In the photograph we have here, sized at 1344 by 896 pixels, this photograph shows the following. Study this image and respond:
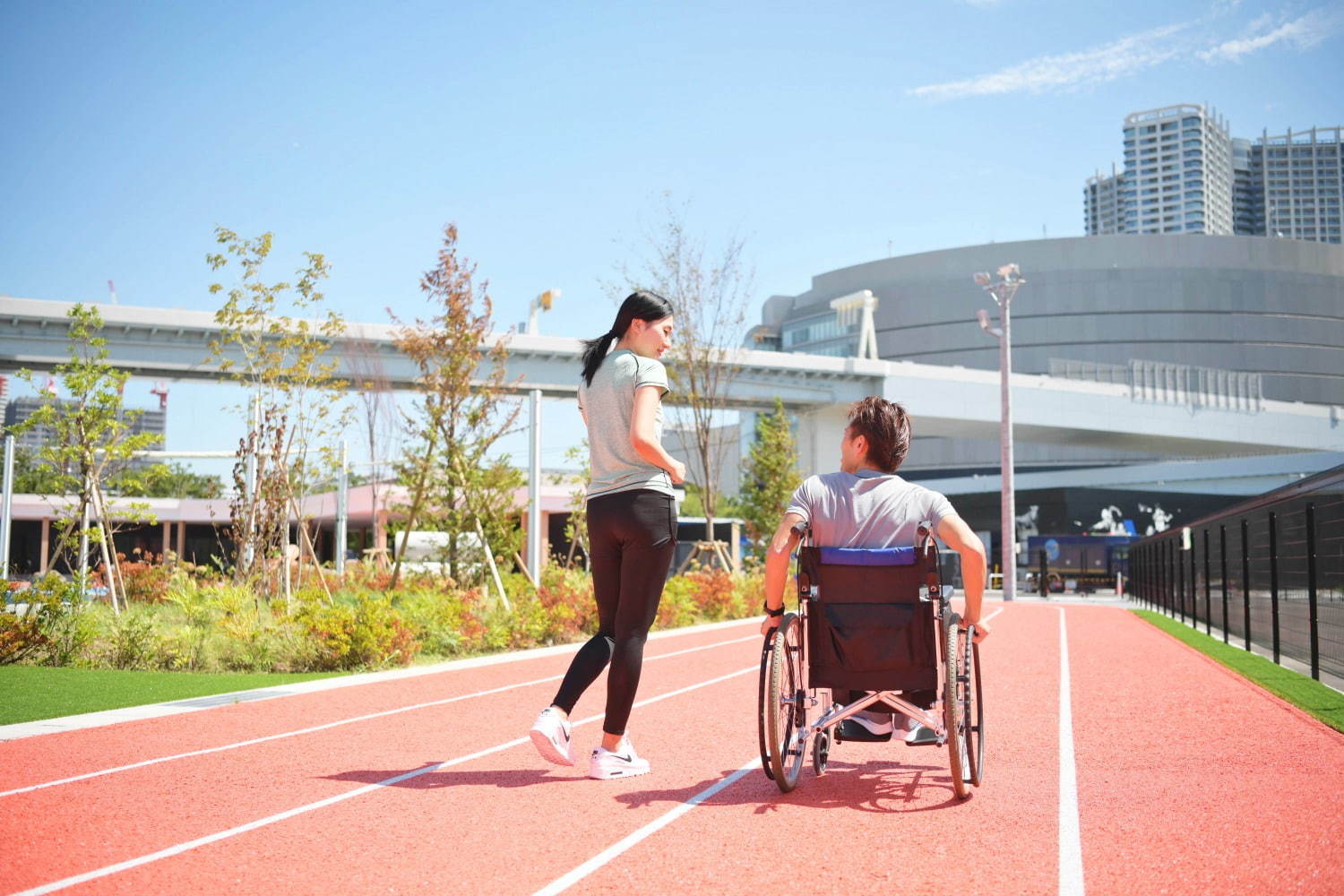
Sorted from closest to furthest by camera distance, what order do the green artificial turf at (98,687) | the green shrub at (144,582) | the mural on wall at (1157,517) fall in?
the green artificial turf at (98,687)
the green shrub at (144,582)
the mural on wall at (1157,517)

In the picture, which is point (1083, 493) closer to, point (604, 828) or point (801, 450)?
point (801, 450)

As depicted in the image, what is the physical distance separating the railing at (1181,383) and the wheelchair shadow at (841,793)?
6333 centimetres

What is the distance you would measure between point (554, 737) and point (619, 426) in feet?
4.39

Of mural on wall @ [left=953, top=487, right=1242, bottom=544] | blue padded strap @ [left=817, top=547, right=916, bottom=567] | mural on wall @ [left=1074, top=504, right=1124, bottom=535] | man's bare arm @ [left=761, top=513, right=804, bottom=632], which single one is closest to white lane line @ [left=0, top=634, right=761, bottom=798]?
man's bare arm @ [left=761, top=513, right=804, bottom=632]

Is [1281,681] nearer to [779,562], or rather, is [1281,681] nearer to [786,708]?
[786,708]

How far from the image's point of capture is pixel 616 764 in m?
5.03

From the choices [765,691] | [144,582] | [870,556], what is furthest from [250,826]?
[144,582]

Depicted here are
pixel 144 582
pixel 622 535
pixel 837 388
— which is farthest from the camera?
pixel 837 388

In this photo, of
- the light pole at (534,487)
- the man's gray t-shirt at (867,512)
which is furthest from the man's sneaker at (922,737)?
the light pole at (534,487)

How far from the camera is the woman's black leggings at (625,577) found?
4.86 meters

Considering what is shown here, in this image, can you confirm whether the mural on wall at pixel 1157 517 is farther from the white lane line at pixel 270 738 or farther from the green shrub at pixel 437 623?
the white lane line at pixel 270 738

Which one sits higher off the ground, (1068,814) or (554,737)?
(554,737)

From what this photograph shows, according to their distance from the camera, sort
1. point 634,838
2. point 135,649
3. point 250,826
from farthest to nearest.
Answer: point 135,649 < point 250,826 < point 634,838

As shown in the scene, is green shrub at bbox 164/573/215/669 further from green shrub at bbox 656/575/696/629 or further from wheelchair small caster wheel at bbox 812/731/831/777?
wheelchair small caster wheel at bbox 812/731/831/777
